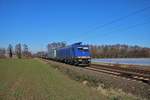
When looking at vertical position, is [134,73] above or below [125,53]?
below

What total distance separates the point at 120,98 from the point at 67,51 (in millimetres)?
36056

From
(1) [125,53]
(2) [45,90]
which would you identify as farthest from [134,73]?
(1) [125,53]

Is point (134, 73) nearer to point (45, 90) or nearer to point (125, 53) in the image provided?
point (45, 90)

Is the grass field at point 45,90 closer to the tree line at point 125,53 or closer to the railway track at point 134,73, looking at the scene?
the railway track at point 134,73

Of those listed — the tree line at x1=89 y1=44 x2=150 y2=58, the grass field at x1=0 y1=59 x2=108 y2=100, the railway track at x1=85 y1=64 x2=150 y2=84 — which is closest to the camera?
the grass field at x1=0 y1=59 x2=108 y2=100

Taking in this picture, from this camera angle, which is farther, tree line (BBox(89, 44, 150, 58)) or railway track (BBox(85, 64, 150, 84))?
tree line (BBox(89, 44, 150, 58))

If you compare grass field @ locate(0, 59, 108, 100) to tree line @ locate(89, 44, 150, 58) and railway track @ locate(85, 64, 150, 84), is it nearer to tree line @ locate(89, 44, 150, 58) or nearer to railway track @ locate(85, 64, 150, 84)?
railway track @ locate(85, 64, 150, 84)

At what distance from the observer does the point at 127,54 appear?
11156 centimetres

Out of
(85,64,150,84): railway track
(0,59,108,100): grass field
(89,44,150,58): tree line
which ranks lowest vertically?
(0,59,108,100): grass field

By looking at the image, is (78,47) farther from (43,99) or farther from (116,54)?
(116,54)

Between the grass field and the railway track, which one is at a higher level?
the railway track

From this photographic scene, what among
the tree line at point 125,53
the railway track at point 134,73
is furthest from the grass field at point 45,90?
the tree line at point 125,53

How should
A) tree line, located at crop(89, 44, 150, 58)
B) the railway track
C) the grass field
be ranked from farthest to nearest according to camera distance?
tree line, located at crop(89, 44, 150, 58) → the railway track → the grass field

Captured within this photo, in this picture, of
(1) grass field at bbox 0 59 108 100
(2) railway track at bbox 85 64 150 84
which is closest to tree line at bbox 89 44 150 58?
(2) railway track at bbox 85 64 150 84
